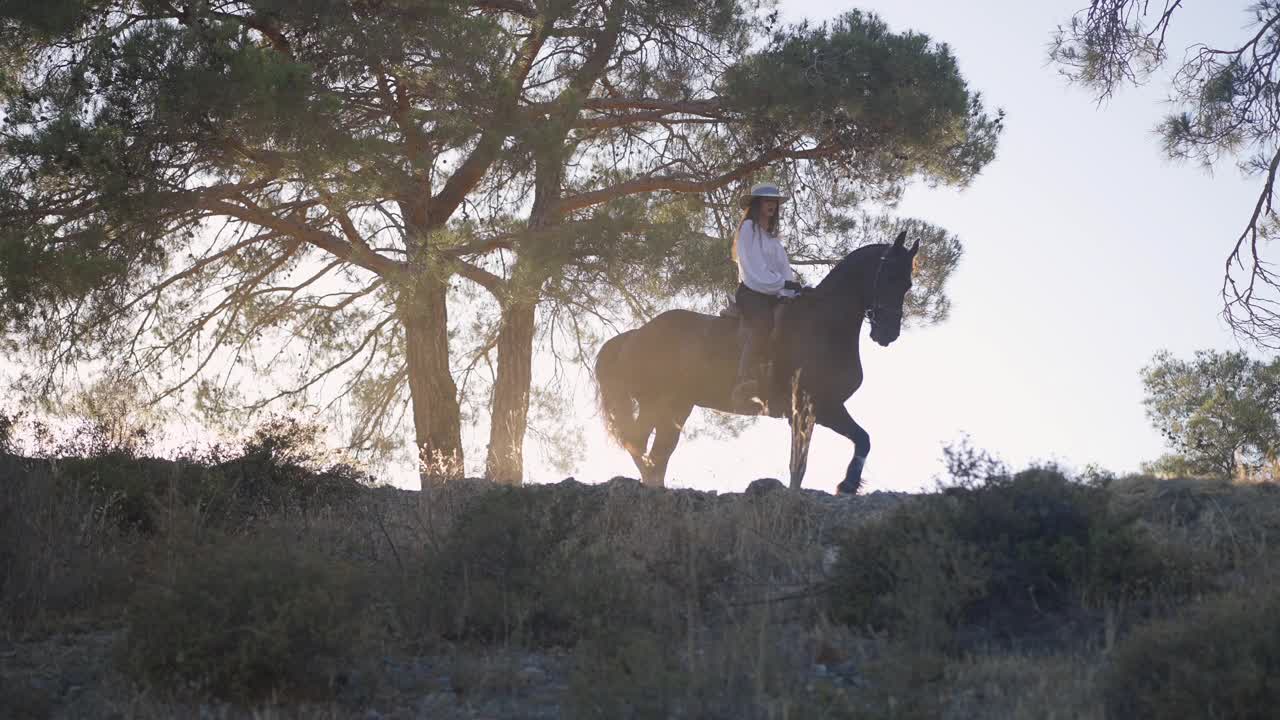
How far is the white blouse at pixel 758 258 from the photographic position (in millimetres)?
11539

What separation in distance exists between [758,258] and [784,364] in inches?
37.6

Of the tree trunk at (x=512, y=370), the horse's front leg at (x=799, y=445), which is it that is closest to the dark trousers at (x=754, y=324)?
the horse's front leg at (x=799, y=445)

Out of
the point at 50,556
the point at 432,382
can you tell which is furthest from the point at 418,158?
the point at 50,556

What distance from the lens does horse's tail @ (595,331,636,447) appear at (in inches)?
544

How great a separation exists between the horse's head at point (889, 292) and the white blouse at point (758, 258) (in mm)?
754

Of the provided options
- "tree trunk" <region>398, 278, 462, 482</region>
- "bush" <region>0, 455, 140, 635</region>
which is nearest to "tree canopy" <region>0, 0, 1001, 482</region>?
"tree trunk" <region>398, 278, 462, 482</region>

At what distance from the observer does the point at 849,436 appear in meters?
11.0

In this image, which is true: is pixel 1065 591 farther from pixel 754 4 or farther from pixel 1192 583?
pixel 754 4

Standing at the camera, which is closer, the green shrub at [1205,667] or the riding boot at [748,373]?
the green shrub at [1205,667]

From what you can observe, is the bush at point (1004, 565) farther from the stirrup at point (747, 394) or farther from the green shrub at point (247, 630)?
the stirrup at point (747, 394)

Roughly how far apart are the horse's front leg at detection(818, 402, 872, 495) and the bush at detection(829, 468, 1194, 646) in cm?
397

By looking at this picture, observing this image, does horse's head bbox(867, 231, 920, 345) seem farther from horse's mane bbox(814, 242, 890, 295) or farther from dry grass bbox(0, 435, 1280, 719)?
dry grass bbox(0, 435, 1280, 719)

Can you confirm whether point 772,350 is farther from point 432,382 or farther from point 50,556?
point 50,556

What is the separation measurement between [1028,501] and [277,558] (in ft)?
11.3
